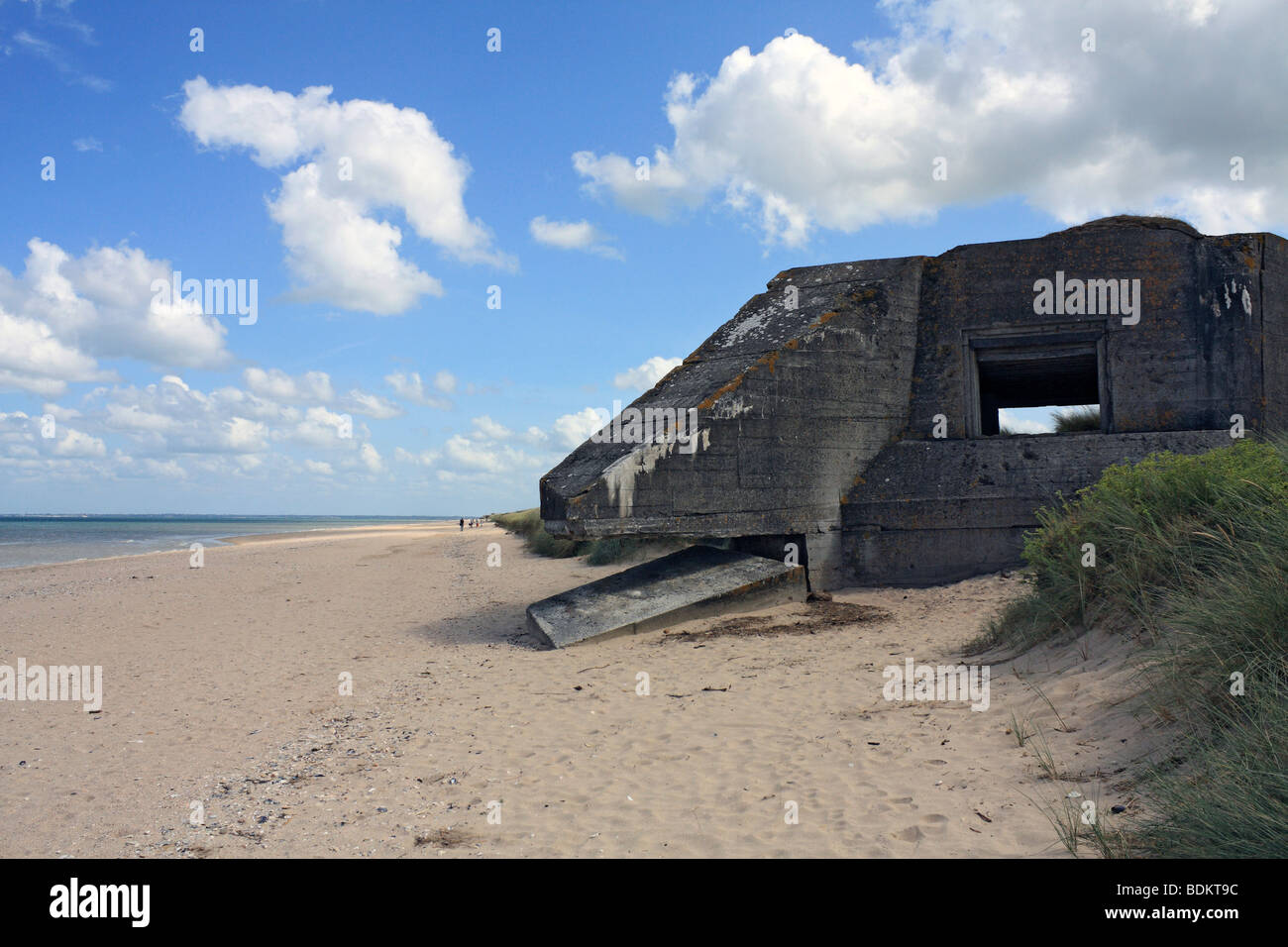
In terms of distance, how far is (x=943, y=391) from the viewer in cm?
994

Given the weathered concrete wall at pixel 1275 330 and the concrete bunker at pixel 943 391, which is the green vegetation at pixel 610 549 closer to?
the concrete bunker at pixel 943 391

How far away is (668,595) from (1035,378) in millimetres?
6598

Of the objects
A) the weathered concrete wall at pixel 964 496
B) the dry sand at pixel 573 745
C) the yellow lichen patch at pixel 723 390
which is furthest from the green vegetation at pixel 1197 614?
the yellow lichen patch at pixel 723 390

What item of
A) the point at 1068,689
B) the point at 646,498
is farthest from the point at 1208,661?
the point at 646,498

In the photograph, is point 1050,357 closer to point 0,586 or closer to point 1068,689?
point 1068,689

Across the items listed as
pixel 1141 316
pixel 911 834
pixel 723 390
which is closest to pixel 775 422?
pixel 723 390

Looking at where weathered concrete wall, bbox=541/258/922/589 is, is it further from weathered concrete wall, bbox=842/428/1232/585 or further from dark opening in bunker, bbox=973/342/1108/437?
dark opening in bunker, bbox=973/342/1108/437

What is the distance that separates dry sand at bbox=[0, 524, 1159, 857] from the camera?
347 cm

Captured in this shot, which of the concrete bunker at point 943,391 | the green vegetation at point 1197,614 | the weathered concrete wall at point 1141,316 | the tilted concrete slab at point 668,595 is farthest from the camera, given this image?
the weathered concrete wall at point 1141,316

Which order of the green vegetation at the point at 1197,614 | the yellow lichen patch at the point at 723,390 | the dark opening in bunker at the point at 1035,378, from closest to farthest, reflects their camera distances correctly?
the green vegetation at the point at 1197,614, the yellow lichen patch at the point at 723,390, the dark opening in bunker at the point at 1035,378

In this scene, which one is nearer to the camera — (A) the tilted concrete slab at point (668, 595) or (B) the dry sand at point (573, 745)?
(B) the dry sand at point (573, 745)

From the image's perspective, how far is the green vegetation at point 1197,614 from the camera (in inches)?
102

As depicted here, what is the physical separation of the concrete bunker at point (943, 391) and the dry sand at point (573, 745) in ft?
3.02

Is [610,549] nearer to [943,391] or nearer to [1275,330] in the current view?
[943,391]
